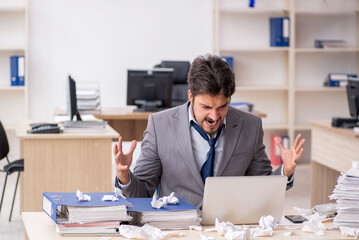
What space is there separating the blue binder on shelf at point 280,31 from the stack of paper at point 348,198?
5.24 metres

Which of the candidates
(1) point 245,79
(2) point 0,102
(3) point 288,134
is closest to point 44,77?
(2) point 0,102

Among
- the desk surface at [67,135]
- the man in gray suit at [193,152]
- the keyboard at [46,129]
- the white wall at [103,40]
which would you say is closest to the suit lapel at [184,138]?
the man in gray suit at [193,152]

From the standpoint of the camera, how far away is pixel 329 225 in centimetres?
238

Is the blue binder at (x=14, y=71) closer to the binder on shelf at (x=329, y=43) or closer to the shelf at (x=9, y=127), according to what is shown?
the shelf at (x=9, y=127)

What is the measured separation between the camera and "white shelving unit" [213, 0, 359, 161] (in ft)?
24.8

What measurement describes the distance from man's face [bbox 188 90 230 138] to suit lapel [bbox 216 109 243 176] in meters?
0.13

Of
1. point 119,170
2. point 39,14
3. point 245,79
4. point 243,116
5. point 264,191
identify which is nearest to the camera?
point 264,191

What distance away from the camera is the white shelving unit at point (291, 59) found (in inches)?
298

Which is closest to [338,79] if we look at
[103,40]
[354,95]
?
[354,95]

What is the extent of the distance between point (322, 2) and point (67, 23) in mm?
3112

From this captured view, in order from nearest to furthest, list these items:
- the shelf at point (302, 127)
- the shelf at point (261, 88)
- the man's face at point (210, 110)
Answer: the man's face at point (210, 110) < the shelf at point (261, 88) < the shelf at point (302, 127)

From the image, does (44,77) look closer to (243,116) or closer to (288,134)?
(288,134)

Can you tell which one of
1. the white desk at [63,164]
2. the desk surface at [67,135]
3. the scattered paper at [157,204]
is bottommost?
the white desk at [63,164]

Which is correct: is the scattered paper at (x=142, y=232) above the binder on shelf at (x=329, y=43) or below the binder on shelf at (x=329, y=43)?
below
